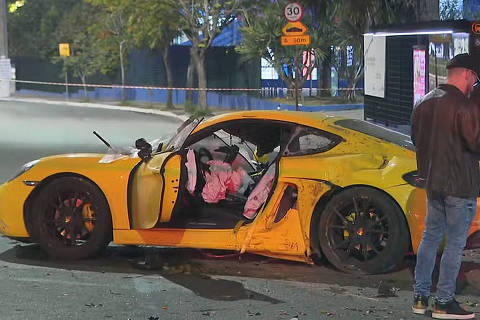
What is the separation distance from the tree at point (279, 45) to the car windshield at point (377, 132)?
22.9 meters

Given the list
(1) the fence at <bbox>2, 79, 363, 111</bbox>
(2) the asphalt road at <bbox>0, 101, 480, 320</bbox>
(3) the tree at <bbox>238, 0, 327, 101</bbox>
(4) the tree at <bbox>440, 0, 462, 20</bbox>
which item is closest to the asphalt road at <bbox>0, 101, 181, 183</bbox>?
(1) the fence at <bbox>2, 79, 363, 111</bbox>

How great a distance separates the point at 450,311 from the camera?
5.13 meters

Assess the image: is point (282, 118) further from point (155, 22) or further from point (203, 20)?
point (155, 22)

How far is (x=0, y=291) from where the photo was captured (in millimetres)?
5957

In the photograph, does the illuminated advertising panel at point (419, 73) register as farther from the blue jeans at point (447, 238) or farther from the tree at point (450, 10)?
the tree at point (450, 10)

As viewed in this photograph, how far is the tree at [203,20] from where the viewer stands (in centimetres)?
3100

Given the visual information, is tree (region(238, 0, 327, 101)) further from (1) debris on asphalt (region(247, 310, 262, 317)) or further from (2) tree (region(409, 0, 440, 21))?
(1) debris on asphalt (region(247, 310, 262, 317))

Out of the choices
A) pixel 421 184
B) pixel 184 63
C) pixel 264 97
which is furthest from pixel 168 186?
pixel 184 63

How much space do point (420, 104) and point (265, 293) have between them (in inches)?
70.5

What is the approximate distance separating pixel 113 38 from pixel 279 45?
37.7 feet

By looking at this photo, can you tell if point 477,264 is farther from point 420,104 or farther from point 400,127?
point 400,127

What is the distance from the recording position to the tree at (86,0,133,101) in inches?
1477

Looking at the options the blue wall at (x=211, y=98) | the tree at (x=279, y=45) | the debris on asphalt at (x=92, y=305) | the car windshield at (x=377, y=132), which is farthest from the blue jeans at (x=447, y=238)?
the tree at (x=279, y=45)

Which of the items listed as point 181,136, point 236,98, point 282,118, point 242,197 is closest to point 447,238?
point 282,118
